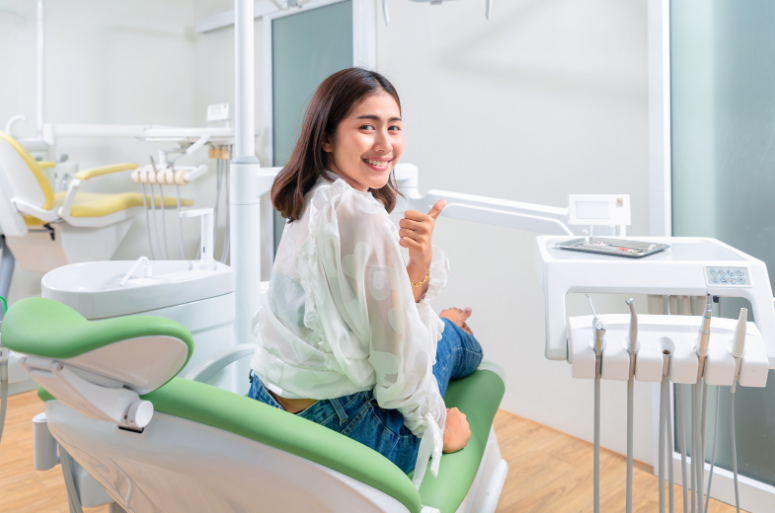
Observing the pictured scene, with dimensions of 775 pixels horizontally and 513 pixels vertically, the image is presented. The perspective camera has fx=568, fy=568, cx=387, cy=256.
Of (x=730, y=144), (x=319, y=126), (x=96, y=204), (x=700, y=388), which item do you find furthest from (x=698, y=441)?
(x=96, y=204)

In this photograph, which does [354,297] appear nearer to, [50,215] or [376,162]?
[376,162]

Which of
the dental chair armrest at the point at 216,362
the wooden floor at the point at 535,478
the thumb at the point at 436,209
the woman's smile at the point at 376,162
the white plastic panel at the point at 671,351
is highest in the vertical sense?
the woman's smile at the point at 376,162

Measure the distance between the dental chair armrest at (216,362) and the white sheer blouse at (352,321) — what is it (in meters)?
Result: 0.27

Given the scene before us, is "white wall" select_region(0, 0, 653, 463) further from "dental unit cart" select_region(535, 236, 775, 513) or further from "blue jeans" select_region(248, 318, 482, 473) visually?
"blue jeans" select_region(248, 318, 482, 473)

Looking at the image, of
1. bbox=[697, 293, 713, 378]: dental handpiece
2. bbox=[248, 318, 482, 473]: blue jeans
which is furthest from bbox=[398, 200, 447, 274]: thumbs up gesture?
bbox=[697, 293, 713, 378]: dental handpiece

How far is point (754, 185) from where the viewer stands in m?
1.50

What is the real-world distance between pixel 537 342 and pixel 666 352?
1.27 m

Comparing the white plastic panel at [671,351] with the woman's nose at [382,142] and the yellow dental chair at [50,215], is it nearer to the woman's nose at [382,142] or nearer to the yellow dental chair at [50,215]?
the woman's nose at [382,142]

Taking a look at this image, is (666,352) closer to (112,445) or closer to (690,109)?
(112,445)

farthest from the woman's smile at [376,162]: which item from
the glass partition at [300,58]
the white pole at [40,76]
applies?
the white pole at [40,76]

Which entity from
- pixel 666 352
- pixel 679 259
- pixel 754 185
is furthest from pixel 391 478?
pixel 754 185

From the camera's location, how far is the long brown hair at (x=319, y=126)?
1.01 m

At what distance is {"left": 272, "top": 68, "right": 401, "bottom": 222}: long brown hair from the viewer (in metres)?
1.01

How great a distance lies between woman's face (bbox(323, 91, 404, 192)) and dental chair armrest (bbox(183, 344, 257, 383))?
48 cm
